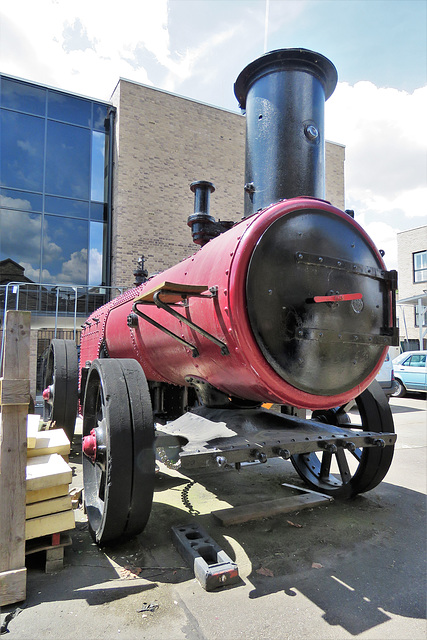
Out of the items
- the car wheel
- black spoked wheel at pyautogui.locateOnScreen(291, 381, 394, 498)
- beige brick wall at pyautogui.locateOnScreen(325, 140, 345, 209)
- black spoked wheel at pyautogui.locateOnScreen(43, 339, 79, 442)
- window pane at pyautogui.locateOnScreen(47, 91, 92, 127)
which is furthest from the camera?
beige brick wall at pyautogui.locateOnScreen(325, 140, 345, 209)

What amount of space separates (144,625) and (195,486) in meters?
1.99

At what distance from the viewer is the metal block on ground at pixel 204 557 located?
2.24 meters

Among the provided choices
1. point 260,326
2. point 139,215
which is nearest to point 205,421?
point 260,326

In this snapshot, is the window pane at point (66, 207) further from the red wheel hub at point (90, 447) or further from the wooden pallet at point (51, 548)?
the wooden pallet at point (51, 548)

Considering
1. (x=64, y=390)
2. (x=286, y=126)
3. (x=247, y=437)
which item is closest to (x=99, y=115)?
(x=64, y=390)

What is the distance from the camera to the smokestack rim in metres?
3.12

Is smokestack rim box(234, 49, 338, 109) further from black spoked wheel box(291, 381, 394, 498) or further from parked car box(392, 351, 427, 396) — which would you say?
parked car box(392, 351, 427, 396)

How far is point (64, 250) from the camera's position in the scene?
40.4 ft

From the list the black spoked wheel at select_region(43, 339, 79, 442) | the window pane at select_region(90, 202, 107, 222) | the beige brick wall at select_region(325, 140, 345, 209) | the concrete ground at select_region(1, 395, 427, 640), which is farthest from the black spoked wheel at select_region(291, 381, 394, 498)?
the beige brick wall at select_region(325, 140, 345, 209)

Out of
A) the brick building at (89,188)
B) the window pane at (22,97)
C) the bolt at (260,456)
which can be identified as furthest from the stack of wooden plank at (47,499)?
the window pane at (22,97)

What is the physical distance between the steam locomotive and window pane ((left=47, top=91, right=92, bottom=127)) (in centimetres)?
1096

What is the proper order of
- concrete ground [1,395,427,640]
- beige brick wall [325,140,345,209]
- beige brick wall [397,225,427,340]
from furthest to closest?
beige brick wall [397,225,427,340] → beige brick wall [325,140,345,209] → concrete ground [1,395,427,640]

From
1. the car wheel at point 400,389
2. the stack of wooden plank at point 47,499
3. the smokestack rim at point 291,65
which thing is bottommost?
Result: the car wheel at point 400,389

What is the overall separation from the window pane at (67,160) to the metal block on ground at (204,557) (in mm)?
11659
